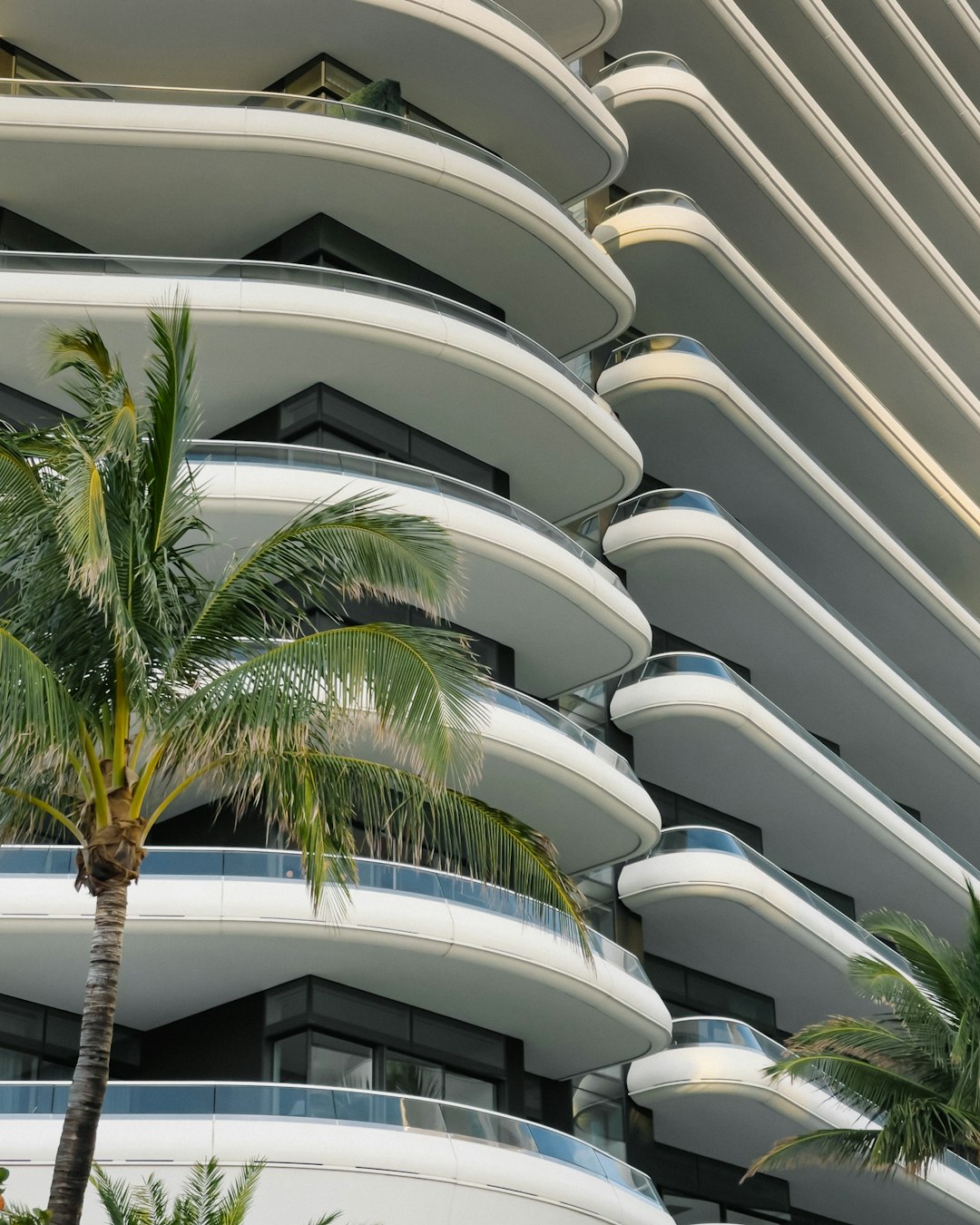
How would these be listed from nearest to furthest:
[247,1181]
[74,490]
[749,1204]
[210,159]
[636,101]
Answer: [74,490] → [247,1181] → [210,159] → [749,1204] → [636,101]

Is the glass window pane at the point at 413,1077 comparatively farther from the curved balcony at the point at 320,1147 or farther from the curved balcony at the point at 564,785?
the curved balcony at the point at 564,785

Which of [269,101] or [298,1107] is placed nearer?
[298,1107]

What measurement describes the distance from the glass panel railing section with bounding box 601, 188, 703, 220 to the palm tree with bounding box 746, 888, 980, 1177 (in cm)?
1709

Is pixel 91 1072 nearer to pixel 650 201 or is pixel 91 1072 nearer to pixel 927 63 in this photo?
pixel 650 201

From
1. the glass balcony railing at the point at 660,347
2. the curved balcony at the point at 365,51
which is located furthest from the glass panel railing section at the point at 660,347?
the curved balcony at the point at 365,51

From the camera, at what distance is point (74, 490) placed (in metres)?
14.6

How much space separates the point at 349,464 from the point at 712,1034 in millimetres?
11299

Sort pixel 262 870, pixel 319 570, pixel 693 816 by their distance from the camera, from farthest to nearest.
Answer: pixel 693 816 < pixel 262 870 < pixel 319 570

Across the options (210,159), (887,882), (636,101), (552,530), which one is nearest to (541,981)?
(552,530)

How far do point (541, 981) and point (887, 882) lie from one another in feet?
54.9

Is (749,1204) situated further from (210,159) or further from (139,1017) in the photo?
(210,159)

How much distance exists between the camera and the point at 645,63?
1460 inches

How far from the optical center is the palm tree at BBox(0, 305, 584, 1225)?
47.7 feet

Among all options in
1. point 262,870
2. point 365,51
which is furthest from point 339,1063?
point 365,51
